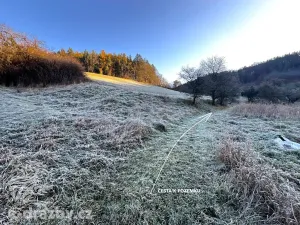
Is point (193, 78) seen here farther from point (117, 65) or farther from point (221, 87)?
point (117, 65)

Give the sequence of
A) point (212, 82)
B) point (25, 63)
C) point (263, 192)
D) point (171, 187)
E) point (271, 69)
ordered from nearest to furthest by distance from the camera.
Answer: point (263, 192) → point (171, 187) → point (25, 63) → point (212, 82) → point (271, 69)

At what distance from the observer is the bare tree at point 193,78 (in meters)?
11.5

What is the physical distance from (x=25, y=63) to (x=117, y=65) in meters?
27.3

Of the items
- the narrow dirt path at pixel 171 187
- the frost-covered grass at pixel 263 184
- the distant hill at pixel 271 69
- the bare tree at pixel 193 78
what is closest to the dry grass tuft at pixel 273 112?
the bare tree at pixel 193 78

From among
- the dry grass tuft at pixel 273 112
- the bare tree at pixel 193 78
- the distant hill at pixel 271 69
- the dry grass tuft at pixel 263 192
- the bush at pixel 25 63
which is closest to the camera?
the dry grass tuft at pixel 263 192

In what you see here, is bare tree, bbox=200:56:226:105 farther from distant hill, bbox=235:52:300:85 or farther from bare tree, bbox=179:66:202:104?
distant hill, bbox=235:52:300:85

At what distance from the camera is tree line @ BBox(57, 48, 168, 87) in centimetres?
3120

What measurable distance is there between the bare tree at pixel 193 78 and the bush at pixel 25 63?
31.8 feet

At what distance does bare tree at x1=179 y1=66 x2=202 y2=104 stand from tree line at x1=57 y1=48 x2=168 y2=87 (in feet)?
69.4

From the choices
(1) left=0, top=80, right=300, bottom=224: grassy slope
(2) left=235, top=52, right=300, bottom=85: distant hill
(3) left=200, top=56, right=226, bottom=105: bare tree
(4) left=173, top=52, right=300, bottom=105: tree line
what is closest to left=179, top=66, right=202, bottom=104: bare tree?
(4) left=173, top=52, right=300, bottom=105: tree line

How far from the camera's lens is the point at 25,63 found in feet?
32.4

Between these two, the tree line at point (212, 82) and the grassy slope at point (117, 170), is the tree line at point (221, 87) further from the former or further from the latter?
the grassy slope at point (117, 170)

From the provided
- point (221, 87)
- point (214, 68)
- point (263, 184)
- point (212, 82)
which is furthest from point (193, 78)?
point (263, 184)

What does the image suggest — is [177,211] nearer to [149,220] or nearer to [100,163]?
[149,220]
